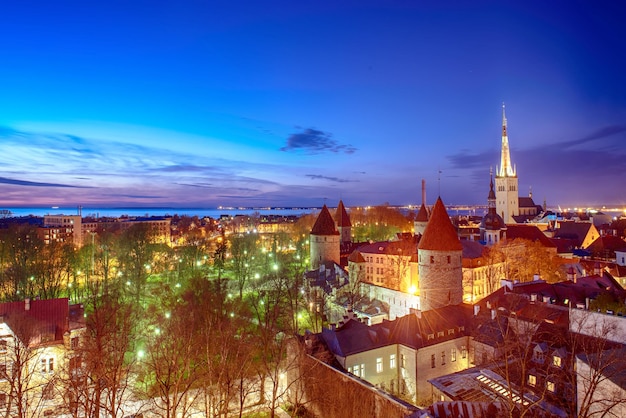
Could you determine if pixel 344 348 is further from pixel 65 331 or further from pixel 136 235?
pixel 136 235

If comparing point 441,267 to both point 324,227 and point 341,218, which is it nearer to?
point 324,227

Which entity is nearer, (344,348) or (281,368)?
(344,348)

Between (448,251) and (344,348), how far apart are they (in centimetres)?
1041

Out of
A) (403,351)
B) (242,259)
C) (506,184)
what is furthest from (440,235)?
(506,184)

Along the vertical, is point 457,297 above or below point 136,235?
below

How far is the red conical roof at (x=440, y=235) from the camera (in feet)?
82.8

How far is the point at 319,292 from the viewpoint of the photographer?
32594 millimetres

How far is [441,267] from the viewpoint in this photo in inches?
995

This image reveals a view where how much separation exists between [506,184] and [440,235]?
186ft

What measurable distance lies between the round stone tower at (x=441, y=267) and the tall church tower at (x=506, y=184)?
5604 cm

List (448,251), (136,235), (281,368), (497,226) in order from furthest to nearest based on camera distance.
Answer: (497,226), (136,235), (448,251), (281,368)

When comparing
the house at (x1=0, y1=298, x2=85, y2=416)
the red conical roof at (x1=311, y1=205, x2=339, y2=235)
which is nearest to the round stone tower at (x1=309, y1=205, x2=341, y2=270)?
the red conical roof at (x1=311, y1=205, x2=339, y2=235)

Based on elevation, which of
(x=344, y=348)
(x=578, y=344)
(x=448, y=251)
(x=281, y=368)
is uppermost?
(x=448, y=251)

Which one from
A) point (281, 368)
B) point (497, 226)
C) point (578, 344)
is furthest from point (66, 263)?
point (497, 226)
